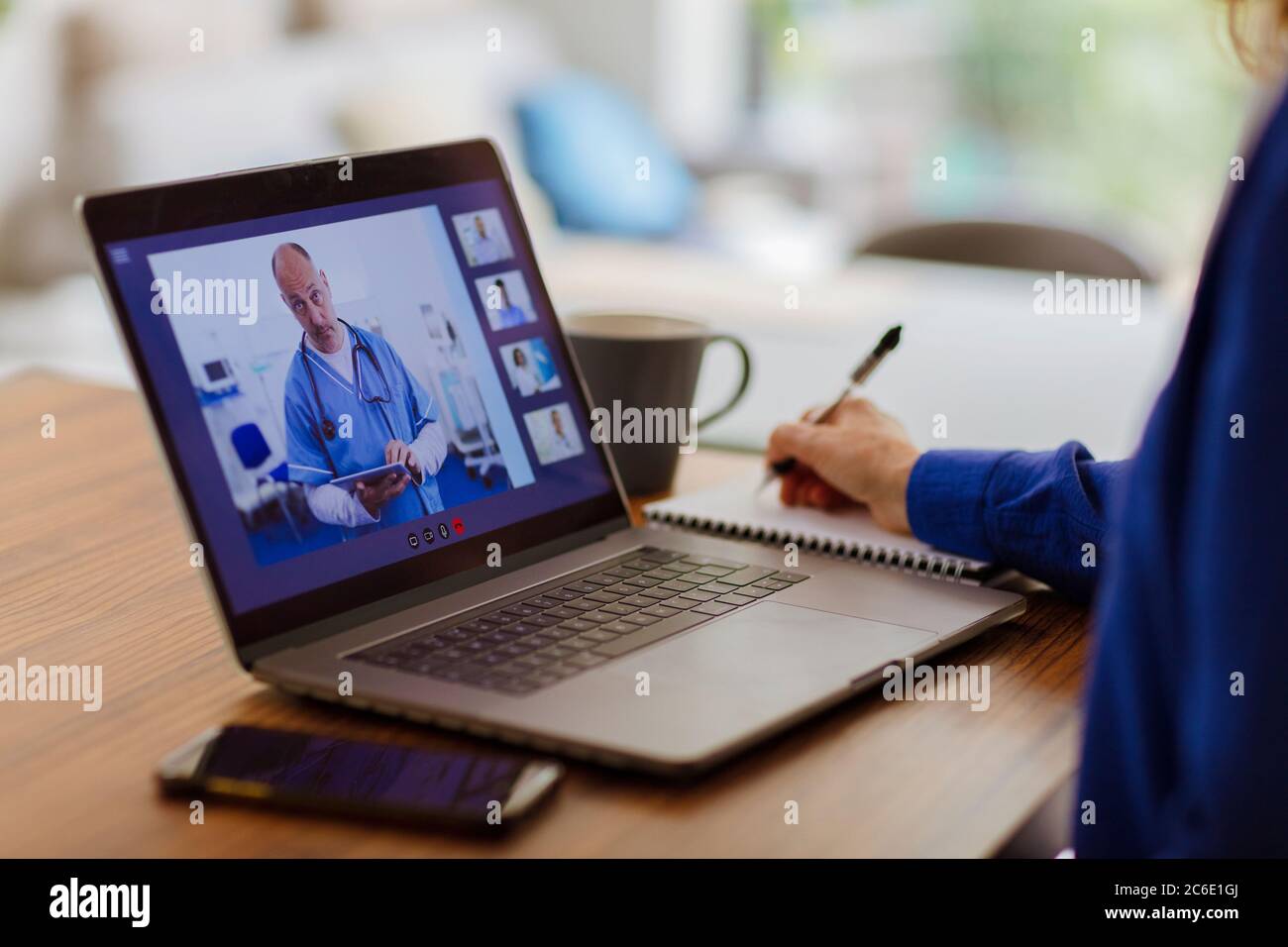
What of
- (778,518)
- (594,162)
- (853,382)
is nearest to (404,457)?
(778,518)

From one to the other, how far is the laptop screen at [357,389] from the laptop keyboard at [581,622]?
5cm

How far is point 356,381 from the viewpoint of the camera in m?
0.79

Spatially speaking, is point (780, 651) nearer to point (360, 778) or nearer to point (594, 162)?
point (360, 778)

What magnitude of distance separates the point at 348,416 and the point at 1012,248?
6.52 feet

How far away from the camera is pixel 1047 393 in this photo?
140 cm

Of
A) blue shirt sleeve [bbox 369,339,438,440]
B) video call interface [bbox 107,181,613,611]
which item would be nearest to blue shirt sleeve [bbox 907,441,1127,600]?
video call interface [bbox 107,181,613,611]

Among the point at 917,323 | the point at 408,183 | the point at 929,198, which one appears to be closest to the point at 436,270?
the point at 408,183

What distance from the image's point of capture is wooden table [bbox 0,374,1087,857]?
0.58m

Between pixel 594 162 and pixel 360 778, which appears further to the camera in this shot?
pixel 594 162

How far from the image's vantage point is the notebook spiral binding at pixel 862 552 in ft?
2.90

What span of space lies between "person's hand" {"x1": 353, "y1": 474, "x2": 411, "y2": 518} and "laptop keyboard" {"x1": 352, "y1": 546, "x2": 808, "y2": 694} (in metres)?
0.08
